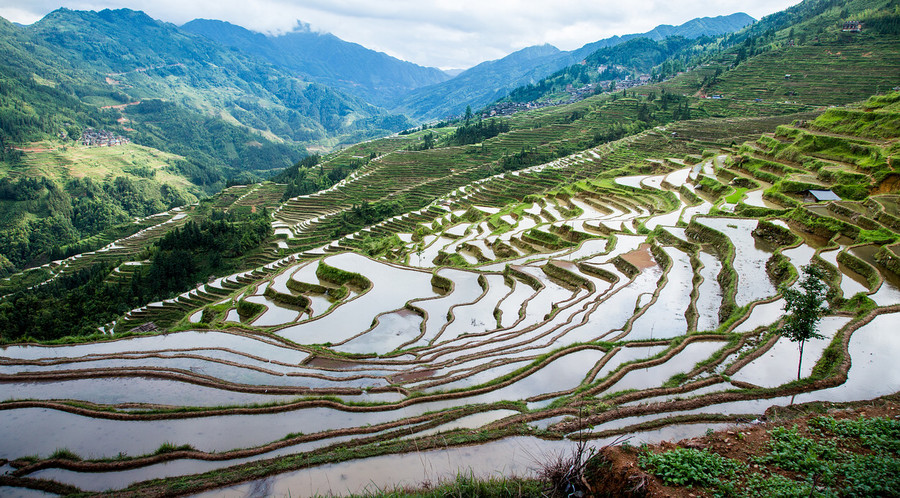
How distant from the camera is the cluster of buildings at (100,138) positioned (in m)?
138

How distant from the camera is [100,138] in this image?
469 feet

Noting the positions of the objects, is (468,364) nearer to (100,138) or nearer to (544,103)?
(544,103)

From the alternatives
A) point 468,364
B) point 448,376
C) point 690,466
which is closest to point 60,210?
point 468,364

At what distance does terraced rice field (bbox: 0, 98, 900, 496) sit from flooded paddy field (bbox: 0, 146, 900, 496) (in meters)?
0.06

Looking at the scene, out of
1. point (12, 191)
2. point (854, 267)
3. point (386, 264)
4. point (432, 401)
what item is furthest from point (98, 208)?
point (854, 267)

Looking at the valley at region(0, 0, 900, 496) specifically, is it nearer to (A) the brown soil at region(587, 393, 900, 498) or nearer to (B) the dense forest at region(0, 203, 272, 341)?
(B) the dense forest at region(0, 203, 272, 341)

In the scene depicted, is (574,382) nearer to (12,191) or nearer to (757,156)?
(757,156)

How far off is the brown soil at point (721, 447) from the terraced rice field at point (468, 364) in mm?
659

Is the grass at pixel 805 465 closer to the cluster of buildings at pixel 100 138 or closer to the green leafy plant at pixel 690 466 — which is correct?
the green leafy plant at pixel 690 466

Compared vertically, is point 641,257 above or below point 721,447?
below

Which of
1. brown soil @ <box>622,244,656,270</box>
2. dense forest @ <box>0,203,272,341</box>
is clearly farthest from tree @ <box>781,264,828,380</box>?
dense forest @ <box>0,203,272,341</box>

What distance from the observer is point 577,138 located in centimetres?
7075

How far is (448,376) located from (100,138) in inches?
7218

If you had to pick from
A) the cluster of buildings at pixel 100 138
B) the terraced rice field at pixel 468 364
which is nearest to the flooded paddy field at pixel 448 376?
the terraced rice field at pixel 468 364
